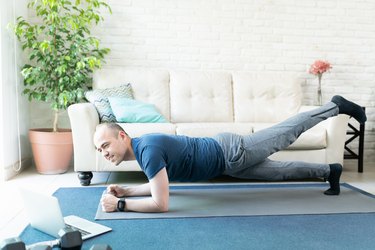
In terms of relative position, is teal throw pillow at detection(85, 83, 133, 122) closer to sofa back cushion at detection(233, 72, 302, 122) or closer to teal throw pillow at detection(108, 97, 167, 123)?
teal throw pillow at detection(108, 97, 167, 123)

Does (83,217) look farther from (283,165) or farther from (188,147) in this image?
(283,165)

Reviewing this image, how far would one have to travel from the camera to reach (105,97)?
10.5 feet

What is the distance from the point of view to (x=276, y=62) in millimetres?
4090

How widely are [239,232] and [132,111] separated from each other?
64.7 inches

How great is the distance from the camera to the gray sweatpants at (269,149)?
222 centimetres

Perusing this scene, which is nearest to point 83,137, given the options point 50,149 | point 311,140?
point 50,149

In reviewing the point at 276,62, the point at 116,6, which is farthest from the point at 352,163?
the point at 116,6

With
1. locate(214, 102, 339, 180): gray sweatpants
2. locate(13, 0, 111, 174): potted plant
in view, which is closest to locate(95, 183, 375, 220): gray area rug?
locate(214, 102, 339, 180): gray sweatpants

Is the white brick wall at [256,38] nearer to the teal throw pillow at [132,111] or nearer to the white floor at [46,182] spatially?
the teal throw pillow at [132,111]

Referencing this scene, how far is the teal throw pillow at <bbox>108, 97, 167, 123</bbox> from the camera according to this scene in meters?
3.11

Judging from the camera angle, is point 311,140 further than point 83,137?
Yes

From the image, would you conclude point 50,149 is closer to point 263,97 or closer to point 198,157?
point 198,157

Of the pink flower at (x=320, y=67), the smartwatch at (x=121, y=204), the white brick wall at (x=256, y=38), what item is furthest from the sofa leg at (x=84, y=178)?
the pink flower at (x=320, y=67)

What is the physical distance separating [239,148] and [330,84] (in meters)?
2.45
